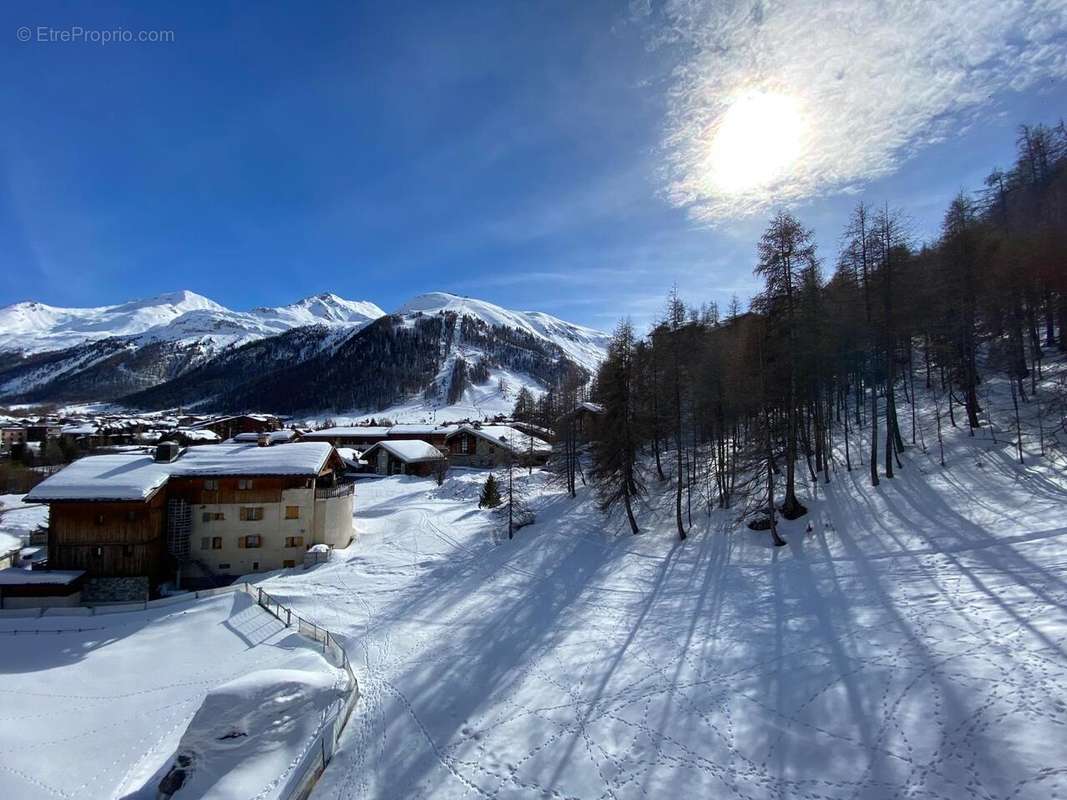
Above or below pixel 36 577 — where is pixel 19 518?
below

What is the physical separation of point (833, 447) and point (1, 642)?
144 ft

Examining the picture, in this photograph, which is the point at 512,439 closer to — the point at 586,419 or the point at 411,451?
the point at 411,451

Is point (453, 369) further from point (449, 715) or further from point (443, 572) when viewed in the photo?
point (449, 715)

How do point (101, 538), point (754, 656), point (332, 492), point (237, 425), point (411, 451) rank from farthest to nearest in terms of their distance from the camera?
point (237, 425)
point (411, 451)
point (332, 492)
point (101, 538)
point (754, 656)

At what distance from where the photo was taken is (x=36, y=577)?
2650 centimetres

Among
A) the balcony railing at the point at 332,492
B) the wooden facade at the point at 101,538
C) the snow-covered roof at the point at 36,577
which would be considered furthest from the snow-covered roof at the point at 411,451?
the snow-covered roof at the point at 36,577

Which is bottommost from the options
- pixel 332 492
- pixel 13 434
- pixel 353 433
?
pixel 332 492

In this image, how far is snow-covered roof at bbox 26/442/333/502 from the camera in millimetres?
28203

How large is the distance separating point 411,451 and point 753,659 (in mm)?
55880

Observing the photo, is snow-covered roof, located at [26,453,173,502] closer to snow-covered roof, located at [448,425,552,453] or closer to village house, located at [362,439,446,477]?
village house, located at [362,439,446,477]

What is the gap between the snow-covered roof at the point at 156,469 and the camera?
28.2 meters

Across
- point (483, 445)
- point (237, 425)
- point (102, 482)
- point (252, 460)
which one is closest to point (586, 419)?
point (483, 445)

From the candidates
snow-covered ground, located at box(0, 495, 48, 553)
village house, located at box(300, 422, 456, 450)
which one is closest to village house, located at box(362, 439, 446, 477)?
village house, located at box(300, 422, 456, 450)

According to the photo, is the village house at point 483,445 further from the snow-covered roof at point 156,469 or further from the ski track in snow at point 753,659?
the ski track in snow at point 753,659
